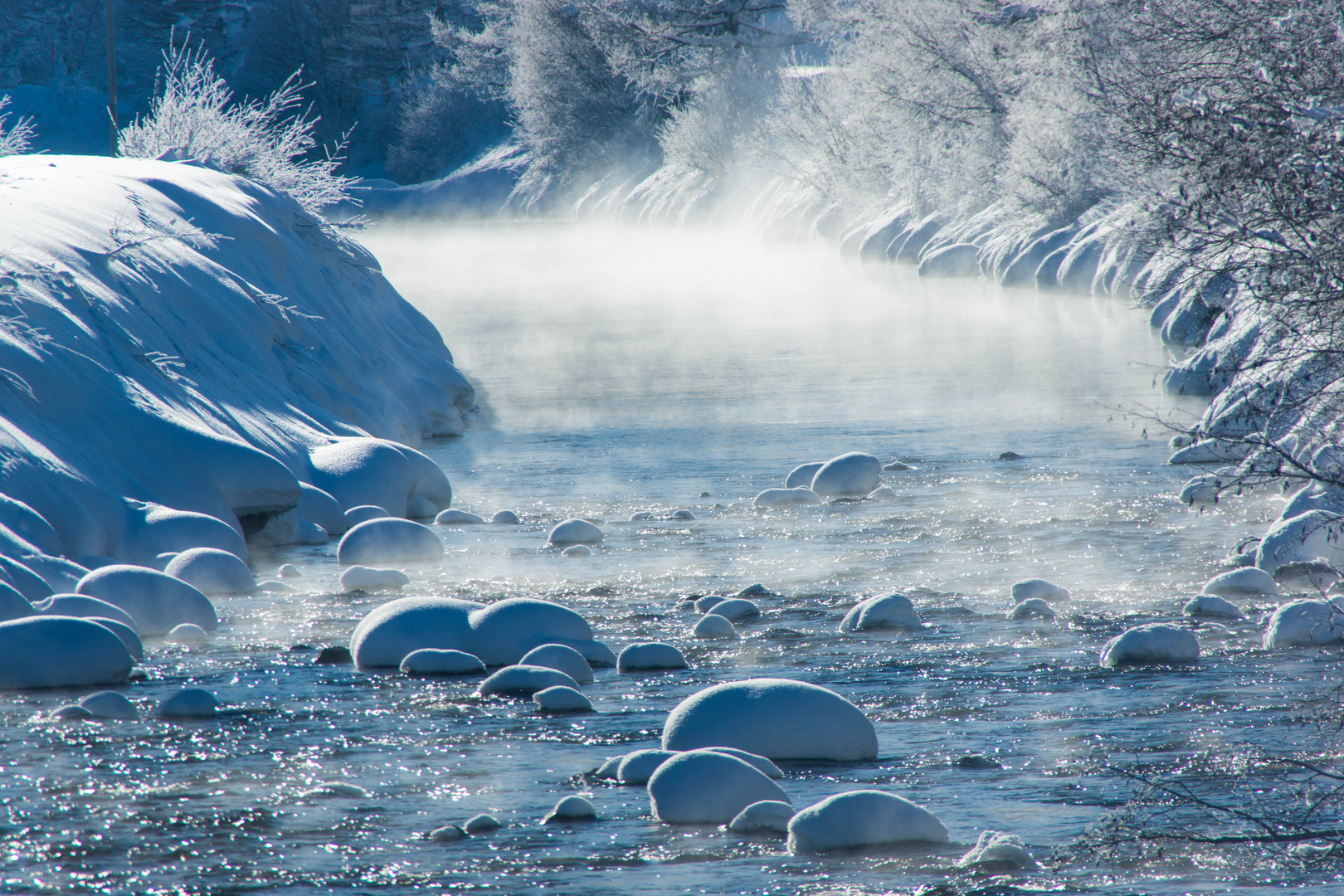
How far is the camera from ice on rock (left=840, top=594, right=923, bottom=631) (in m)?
6.79

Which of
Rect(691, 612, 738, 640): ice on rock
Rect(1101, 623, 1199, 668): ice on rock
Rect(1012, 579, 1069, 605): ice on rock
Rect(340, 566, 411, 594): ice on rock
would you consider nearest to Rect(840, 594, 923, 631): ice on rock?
Rect(691, 612, 738, 640): ice on rock

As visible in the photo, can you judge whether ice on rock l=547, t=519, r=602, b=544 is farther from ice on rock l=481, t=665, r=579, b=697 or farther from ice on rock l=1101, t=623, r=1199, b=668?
ice on rock l=1101, t=623, r=1199, b=668

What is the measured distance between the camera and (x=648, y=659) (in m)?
6.12

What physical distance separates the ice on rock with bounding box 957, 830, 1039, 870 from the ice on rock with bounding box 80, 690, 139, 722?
2.87 meters

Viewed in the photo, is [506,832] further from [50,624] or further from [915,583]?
[915,583]

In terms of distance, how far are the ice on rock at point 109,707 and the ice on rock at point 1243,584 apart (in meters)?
4.83

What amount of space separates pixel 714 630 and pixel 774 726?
1.76 metres

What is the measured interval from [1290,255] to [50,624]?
4.58 metres

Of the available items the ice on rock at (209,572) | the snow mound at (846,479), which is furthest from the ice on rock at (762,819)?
the snow mound at (846,479)

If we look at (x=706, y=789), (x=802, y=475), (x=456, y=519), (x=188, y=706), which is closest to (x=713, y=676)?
(x=706, y=789)

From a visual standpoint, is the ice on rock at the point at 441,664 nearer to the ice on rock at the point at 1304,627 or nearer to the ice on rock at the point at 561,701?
the ice on rock at the point at 561,701

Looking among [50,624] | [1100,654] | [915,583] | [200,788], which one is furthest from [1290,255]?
[50,624]

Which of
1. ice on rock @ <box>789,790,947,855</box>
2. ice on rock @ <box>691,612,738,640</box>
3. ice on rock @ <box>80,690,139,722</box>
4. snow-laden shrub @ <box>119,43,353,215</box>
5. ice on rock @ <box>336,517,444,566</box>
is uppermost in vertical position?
snow-laden shrub @ <box>119,43,353,215</box>

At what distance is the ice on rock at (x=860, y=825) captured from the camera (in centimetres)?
405
